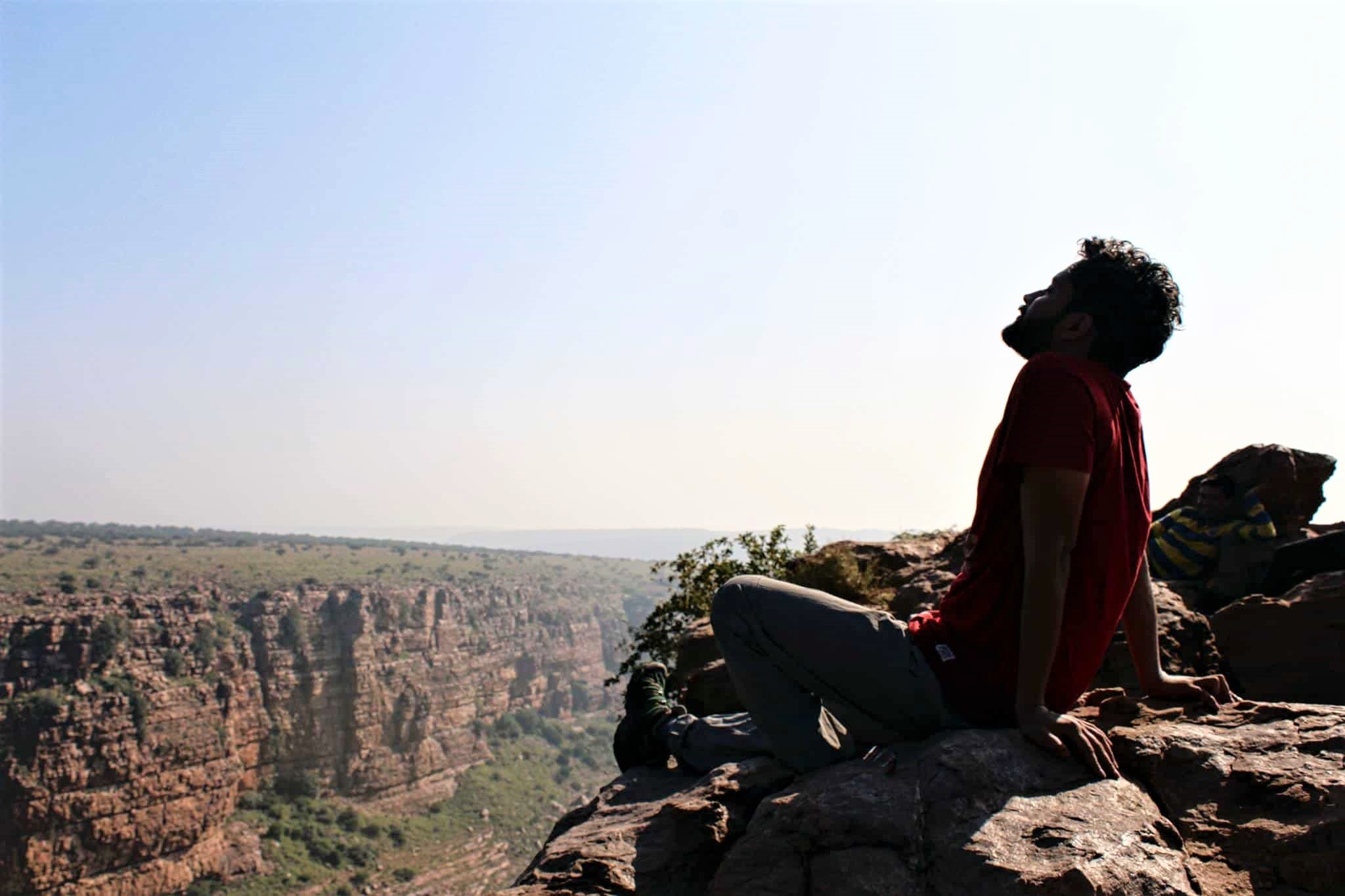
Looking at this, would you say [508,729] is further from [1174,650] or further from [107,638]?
[1174,650]

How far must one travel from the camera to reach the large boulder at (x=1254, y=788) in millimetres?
2752

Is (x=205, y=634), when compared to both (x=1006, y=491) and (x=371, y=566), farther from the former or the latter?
(x=1006, y=491)

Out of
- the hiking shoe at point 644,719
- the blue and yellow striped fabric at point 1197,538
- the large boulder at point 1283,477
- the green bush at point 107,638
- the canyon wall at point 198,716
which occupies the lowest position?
the canyon wall at point 198,716

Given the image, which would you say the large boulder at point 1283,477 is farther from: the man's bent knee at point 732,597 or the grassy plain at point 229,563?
the grassy plain at point 229,563

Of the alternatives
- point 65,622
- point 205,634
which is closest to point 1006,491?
point 65,622

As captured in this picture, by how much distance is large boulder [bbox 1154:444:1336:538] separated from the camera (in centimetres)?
848

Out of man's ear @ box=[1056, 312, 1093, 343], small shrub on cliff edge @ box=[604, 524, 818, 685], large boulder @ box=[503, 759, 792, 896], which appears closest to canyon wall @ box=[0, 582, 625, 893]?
small shrub on cliff edge @ box=[604, 524, 818, 685]

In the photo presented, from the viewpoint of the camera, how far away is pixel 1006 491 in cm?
310

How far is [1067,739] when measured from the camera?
2.93 m

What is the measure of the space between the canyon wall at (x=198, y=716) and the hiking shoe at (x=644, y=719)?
4933 cm

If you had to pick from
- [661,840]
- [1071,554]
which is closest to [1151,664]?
[1071,554]

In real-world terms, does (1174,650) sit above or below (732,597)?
below

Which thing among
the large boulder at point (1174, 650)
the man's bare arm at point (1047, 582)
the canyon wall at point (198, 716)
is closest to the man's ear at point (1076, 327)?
the man's bare arm at point (1047, 582)

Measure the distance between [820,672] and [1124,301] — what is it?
1.70 m
